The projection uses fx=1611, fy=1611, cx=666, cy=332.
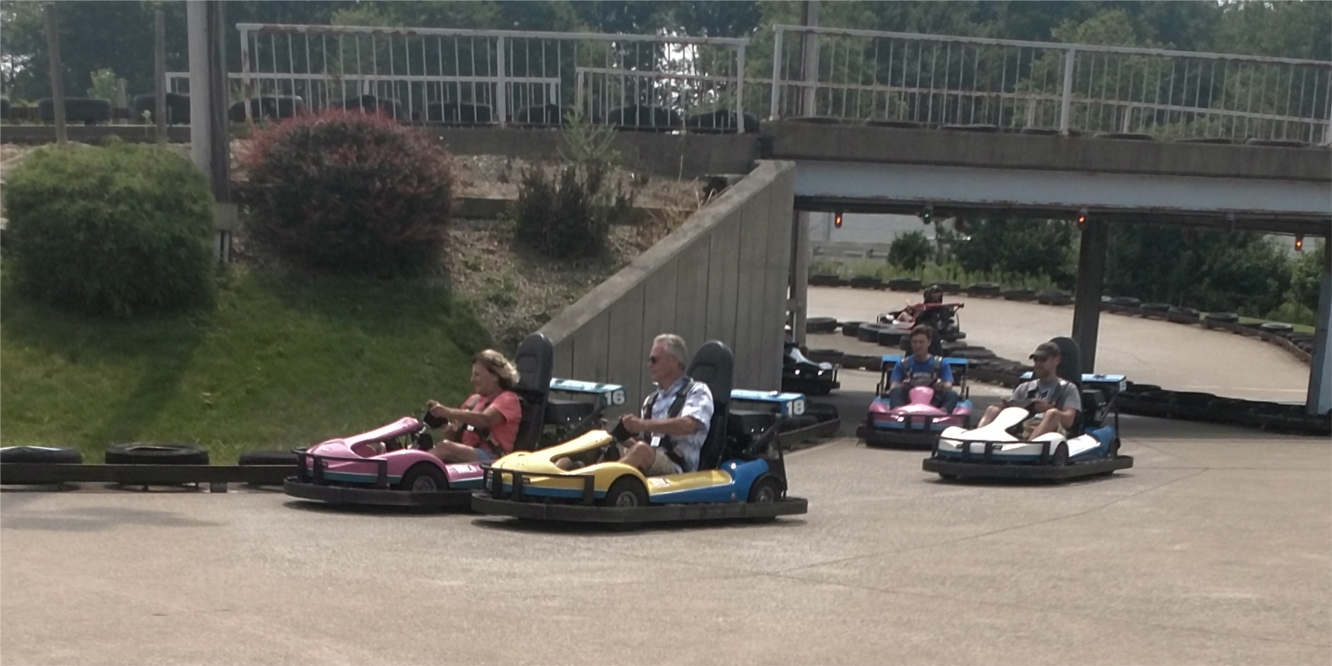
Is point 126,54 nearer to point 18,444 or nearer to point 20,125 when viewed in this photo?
point 20,125

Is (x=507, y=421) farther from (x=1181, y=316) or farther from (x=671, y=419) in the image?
(x=1181, y=316)

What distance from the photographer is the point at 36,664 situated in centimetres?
595

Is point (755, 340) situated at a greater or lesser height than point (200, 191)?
lesser

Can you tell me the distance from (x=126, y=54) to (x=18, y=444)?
4968 cm

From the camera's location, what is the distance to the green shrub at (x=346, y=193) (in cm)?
1593

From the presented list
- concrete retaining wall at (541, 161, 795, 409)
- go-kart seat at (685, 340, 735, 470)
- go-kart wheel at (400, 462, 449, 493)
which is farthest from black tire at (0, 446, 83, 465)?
concrete retaining wall at (541, 161, 795, 409)

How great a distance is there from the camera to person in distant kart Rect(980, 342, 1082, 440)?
14.0 m

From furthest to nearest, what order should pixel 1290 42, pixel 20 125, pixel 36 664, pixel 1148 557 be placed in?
1. pixel 1290 42
2. pixel 20 125
3. pixel 1148 557
4. pixel 36 664

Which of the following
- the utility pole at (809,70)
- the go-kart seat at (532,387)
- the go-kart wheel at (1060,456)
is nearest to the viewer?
the go-kart seat at (532,387)

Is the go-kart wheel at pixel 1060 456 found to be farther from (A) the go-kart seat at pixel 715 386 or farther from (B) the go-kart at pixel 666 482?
(A) the go-kart seat at pixel 715 386

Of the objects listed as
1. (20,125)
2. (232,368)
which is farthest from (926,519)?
(20,125)

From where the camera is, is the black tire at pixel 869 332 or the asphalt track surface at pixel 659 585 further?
the black tire at pixel 869 332

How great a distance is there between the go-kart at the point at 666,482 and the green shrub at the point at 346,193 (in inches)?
237

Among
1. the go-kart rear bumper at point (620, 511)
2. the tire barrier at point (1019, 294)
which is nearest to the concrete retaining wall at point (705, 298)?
the go-kart rear bumper at point (620, 511)
